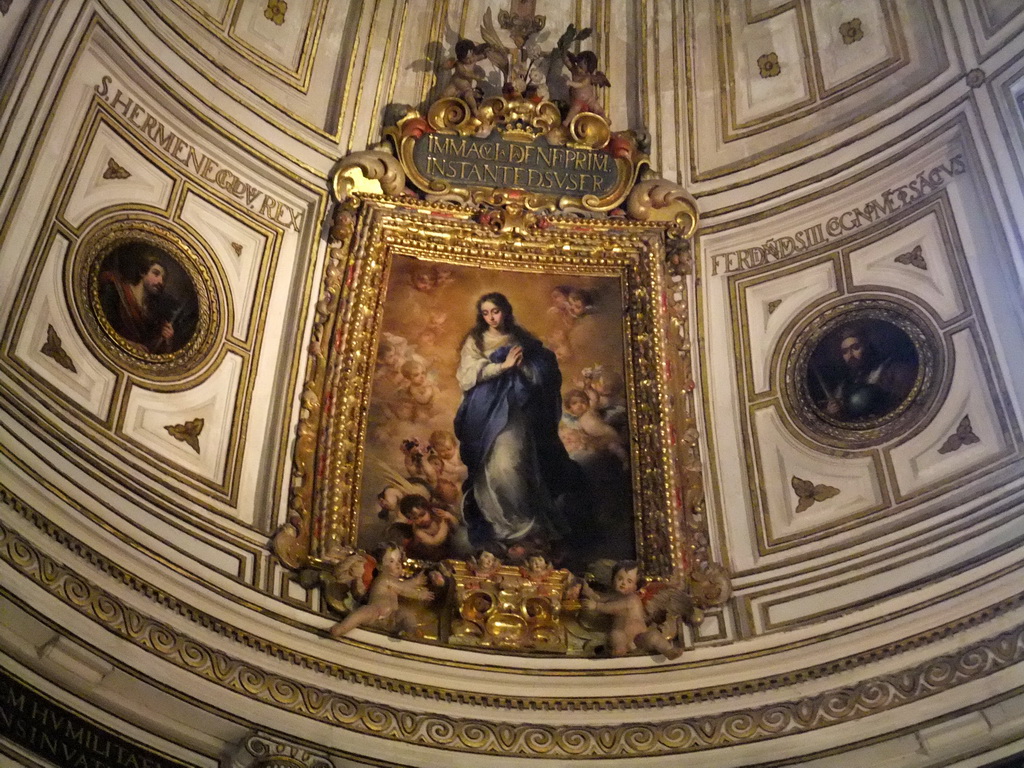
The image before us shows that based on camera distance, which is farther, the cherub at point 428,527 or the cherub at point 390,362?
the cherub at point 390,362

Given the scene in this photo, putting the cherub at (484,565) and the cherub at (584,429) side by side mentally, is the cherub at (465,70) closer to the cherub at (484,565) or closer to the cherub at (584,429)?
the cherub at (584,429)

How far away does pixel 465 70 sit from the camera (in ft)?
39.7

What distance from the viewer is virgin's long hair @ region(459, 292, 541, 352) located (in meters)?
11.9

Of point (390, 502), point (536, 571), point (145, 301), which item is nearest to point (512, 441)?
point (390, 502)

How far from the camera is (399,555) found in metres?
10.6

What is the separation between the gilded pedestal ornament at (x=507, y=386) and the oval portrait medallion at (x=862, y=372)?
103cm

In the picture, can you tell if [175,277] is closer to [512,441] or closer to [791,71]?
[512,441]

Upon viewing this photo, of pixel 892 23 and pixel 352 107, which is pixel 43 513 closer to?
pixel 352 107

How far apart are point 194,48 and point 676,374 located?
4940mm

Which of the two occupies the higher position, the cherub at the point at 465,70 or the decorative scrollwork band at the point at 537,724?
the cherub at the point at 465,70

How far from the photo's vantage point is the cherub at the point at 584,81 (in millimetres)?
12094

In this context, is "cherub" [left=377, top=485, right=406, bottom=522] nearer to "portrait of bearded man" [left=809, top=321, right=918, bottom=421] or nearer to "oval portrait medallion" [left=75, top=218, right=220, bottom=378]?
"oval portrait medallion" [left=75, top=218, right=220, bottom=378]

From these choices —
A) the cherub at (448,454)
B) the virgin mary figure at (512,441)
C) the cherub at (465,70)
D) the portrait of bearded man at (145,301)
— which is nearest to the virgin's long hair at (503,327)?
the virgin mary figure at (512,441)

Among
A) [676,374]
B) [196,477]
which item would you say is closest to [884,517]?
[676,374]
